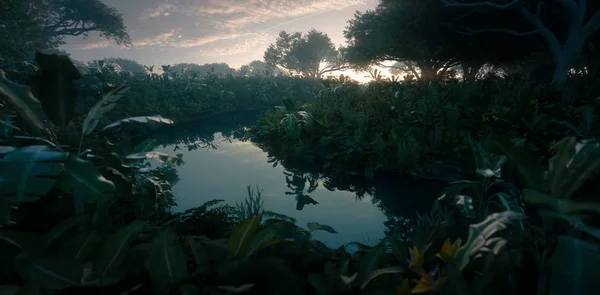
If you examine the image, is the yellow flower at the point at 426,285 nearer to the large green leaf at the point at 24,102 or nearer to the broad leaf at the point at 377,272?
the broad leaf at the point at 377,272

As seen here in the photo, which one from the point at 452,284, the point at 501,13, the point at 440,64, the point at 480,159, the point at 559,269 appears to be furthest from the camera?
the point at 440,64

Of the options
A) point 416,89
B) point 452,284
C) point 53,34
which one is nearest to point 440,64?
point 416,89

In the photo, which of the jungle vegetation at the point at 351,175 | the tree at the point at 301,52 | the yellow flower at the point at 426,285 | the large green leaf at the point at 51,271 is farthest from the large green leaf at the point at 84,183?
the tree at the point at 301,52

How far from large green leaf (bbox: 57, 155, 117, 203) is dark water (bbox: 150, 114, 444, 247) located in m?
2.81

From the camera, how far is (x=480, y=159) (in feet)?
7.75

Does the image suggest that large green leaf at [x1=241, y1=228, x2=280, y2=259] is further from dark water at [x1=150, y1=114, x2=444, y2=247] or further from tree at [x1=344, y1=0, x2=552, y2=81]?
tree at [x1=344, y1=0, x2=552, y2=81]

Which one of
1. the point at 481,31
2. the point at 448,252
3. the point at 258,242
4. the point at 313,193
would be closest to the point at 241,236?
the point at 258,242

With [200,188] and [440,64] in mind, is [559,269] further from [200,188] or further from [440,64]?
[440,64]

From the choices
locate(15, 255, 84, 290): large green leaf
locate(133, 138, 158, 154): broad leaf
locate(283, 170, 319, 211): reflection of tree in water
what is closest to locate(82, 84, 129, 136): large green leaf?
locate(133, 138, 158, 154): broad leaf

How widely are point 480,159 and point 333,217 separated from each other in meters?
2.43

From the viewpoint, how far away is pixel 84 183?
1.28m

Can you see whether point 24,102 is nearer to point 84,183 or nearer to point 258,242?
point 84,183

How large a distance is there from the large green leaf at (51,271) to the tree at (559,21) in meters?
11.9

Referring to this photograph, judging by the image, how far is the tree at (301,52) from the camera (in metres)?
47.4
